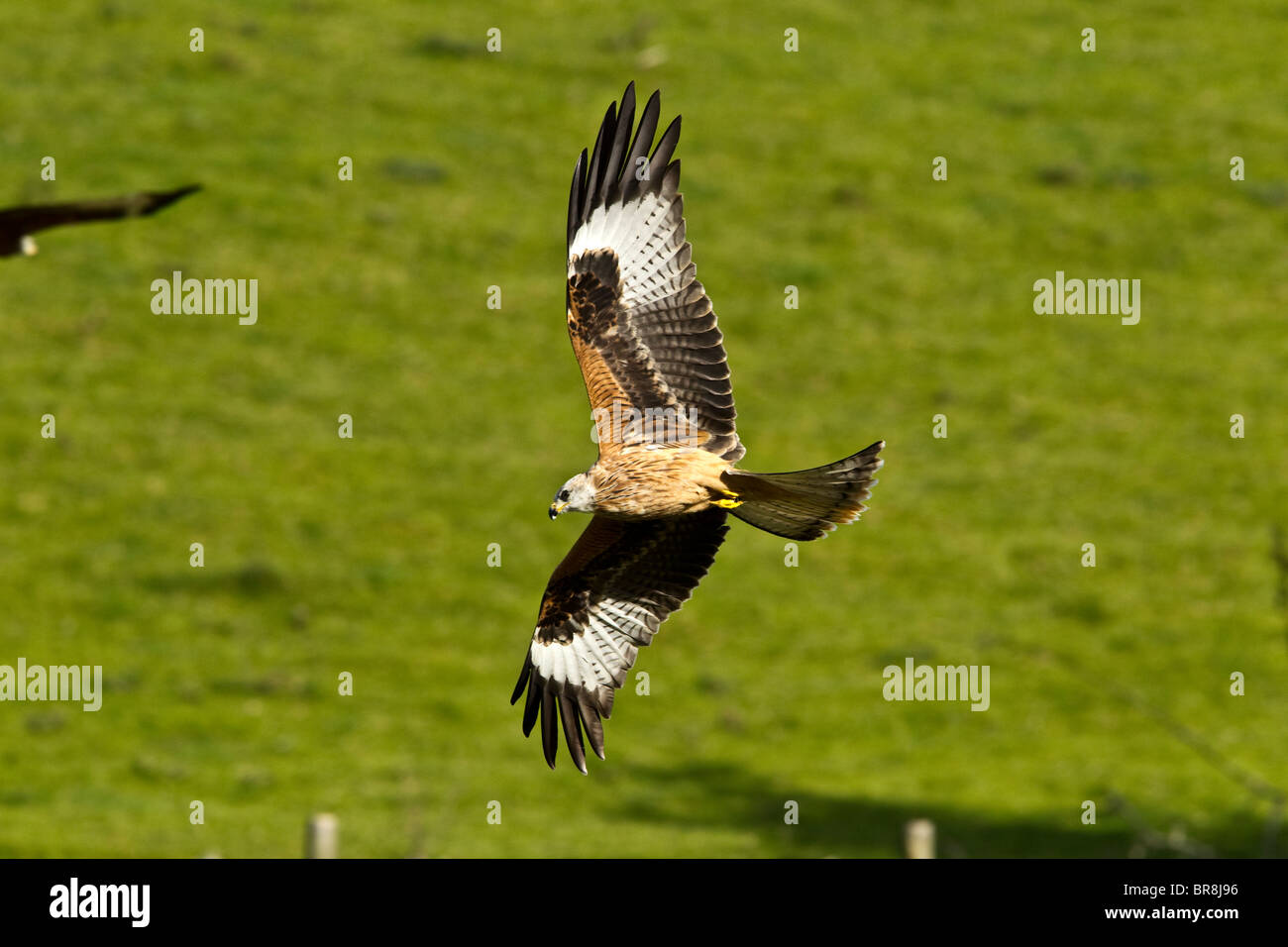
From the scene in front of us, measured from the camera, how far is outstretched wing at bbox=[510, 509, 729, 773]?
25.4ft

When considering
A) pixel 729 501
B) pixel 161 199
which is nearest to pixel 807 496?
pixel 729 501

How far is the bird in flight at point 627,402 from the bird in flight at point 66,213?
1821mm

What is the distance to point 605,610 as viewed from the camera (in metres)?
7.86

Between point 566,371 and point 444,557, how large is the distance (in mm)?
4588

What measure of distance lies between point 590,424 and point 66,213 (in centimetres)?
2121

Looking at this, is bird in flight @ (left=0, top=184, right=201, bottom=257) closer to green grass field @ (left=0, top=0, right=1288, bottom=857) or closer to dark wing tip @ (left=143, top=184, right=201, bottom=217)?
dark wing tip @ (left=143, top=184, right=201, bottom=217)

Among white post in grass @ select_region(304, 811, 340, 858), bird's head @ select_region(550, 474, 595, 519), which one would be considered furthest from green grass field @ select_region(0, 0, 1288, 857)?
bird's head @ select_region(550, 474, 595, 519)

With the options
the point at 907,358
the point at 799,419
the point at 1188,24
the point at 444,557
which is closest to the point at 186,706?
the point at 444,557

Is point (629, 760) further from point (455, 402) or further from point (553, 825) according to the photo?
point (455, 402)

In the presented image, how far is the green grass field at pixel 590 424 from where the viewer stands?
864 inches

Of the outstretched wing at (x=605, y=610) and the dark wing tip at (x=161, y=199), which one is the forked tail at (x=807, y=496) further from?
the dark wing tip at (x=161, y=199)
